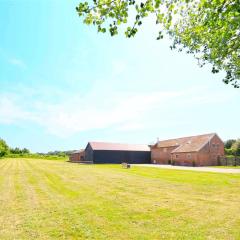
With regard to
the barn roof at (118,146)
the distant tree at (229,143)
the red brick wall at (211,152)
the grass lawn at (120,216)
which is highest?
the distant tree at (229,143)

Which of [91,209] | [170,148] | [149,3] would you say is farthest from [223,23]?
[170,148]

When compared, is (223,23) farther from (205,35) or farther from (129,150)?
(129,150)

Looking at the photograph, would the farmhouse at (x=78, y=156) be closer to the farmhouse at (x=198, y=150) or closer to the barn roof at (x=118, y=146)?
the barn roof at (x=118, y=146)

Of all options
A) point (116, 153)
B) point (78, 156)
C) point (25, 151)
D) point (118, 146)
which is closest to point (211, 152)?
point (116, 153)

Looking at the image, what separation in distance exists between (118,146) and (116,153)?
2.83m

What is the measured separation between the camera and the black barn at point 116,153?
7069 centimetres

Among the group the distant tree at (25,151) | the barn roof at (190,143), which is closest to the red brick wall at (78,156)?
the barn roof at (190,143)

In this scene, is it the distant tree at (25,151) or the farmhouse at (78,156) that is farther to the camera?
the distant tree at (25,151)

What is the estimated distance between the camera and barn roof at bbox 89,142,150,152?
236ft

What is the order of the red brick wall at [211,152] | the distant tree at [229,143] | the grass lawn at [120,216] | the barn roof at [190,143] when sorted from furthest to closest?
the distant tree at [229,143], the barn roof at [190,143], the red brick wall at [211,152], the grass lawn at [120,216]

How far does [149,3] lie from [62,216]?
7287 mm

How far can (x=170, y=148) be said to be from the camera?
65.7 m

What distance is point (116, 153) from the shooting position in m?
73.0

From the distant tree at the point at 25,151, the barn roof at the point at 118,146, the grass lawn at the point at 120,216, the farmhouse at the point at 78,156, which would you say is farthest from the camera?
the distant tree at the point at 25,151
